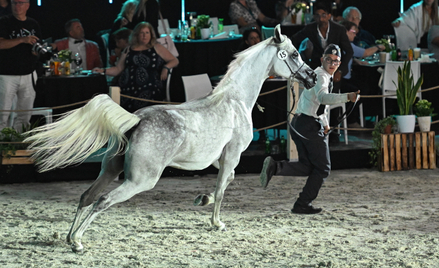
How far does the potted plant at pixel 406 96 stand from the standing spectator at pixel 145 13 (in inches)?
166

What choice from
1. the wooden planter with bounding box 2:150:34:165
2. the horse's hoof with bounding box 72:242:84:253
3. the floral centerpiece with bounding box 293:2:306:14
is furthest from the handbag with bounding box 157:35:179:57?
the horse's hoof with bounding box 72:242:84:253

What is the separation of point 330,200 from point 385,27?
909 centimetres

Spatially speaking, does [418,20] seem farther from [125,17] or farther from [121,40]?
[121,40]

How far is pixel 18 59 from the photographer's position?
27.4ft

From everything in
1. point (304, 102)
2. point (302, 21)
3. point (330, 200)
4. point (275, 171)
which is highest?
point (302, 21)

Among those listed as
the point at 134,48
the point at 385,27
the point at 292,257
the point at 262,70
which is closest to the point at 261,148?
the point at 134,48

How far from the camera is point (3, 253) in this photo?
16.3 feet

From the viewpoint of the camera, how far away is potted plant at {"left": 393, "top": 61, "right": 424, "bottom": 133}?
8.33 meters

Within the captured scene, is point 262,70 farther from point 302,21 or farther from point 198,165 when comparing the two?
point 302,21

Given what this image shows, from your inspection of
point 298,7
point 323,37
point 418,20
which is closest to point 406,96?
point 323,37

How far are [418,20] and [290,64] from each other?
759cm

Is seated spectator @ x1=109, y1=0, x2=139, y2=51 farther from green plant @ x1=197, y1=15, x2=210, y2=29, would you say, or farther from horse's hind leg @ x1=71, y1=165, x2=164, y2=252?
horse's hind leg @ x1=71, y1=165, x2=164, y2=252

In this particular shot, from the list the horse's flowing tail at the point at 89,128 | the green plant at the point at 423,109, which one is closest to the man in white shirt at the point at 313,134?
the horse's flowing tail at the point at 89,128

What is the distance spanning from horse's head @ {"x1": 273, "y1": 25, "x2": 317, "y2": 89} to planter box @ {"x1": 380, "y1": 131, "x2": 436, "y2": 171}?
3.08 m
